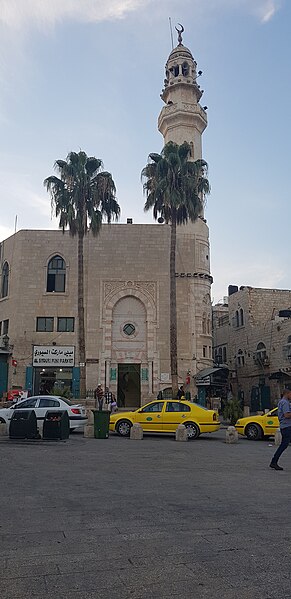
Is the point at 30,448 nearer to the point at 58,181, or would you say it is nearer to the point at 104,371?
the point at 104,371

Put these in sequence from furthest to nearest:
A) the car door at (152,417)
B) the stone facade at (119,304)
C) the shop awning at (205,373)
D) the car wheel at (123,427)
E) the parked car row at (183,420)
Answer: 1. the stone facade at (119,304)
2. the shop awning at (205,373)
3. the car wheel at (123,427)
4. the car door at (152,417)
5. the parked car row at (183,420)

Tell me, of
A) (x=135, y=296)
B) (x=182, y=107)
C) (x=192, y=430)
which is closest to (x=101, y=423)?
(x=192, y=430)

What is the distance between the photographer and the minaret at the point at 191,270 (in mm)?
33438

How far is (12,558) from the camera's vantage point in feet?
14.3

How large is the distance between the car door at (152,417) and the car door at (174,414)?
193 millimetres

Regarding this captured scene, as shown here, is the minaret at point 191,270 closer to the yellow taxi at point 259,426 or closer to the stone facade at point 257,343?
the stone facade at point 257,343

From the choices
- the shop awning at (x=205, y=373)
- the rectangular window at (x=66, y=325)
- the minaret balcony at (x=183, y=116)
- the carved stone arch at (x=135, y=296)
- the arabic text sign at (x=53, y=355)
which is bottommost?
the shop awning at (x=205, y=373)

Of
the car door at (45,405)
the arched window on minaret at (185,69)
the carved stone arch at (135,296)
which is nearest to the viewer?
the car door at (45,405)

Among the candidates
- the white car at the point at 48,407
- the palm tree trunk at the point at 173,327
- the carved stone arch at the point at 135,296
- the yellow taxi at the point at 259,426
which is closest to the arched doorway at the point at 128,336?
the carved stone arch at the point at 135,296

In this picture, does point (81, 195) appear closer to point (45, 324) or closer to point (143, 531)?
point (45, 324)

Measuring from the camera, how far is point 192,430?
1711 cm

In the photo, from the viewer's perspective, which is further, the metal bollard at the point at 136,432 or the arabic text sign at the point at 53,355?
the arabic text sign at the point at 53,355

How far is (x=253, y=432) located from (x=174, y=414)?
2.81 metres

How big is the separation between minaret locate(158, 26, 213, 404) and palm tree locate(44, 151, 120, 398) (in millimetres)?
6294
